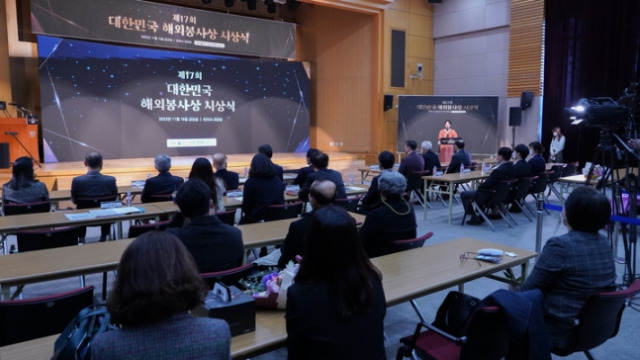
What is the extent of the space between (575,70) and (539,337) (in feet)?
37.3

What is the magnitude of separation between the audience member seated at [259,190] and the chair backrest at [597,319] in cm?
307

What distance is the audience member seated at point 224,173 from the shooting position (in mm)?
6035

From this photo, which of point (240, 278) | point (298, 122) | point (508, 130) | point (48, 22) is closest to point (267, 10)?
point (298, 122)

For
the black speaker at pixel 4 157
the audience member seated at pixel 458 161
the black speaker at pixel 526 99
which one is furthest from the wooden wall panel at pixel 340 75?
the black speaker at pixel 4 157

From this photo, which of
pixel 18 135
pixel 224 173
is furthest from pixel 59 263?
pixel 18 135

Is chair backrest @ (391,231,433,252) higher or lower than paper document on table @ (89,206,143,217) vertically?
lower

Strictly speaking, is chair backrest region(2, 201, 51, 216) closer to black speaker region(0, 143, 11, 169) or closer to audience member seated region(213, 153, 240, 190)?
audience member seated region(213, 153, 240, 190)

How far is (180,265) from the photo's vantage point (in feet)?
4.47

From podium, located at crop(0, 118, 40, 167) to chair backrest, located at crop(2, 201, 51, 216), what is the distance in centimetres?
505

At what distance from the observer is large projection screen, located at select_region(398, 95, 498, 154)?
12.3m

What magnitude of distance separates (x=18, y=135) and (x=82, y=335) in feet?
31.3

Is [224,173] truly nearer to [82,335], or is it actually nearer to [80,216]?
[80,216]

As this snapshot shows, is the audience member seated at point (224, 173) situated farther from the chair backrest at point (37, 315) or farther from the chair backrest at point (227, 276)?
the chair backrest at point (37, 315)

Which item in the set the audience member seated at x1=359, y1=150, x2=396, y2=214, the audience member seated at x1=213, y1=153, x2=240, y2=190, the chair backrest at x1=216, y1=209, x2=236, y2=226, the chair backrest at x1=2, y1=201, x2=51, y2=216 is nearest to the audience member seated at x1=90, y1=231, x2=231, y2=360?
the chair backrest at x1=216, y1=209, x2=236, y2=226
